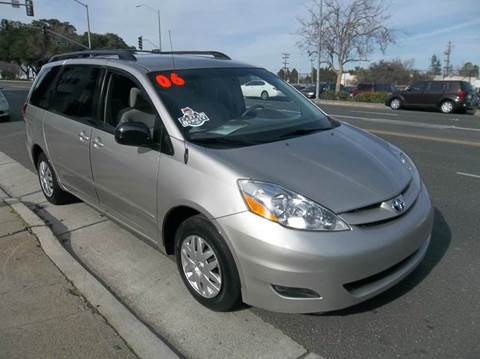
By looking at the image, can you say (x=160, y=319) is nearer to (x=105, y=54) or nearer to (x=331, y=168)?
(x=331, y=168)

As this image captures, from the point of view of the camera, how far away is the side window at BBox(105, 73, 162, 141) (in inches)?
139

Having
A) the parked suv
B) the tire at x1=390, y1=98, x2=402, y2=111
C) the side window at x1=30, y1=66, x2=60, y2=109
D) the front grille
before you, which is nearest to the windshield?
the front grille

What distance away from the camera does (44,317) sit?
10.1 feet

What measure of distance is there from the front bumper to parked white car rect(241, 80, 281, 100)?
1801 millimetres

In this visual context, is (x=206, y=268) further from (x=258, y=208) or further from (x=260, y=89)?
(x=260, y=89)

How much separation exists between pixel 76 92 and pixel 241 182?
2.63 meters

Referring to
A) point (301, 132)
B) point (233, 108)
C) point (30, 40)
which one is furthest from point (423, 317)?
point (30, 40)

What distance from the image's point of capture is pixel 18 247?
13.7 ft

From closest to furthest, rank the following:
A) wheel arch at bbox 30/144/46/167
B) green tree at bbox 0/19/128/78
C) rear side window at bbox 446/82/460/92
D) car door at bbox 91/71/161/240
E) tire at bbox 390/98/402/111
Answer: car door at bbox 91/71/161/240, wheel arch at bbox 30/144/46/167, rear side window at bbox 446/82/460/92, tire at bbox 390/98/402/111, green tree at bbox 0/19/128/78

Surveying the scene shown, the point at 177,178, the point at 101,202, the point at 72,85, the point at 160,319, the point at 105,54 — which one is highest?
the point at 105,54

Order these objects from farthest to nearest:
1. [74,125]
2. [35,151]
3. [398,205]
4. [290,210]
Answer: [35,151]
[74,125]
[398,205]
[290,210]

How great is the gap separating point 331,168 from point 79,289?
6.91ft

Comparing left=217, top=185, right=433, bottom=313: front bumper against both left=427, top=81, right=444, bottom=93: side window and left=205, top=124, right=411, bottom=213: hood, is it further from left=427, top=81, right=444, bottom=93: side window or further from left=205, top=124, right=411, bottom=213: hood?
left=427, top=81, right=444, bottom=93: side window

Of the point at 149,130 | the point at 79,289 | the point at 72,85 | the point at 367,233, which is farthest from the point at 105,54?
the point at 367,233
